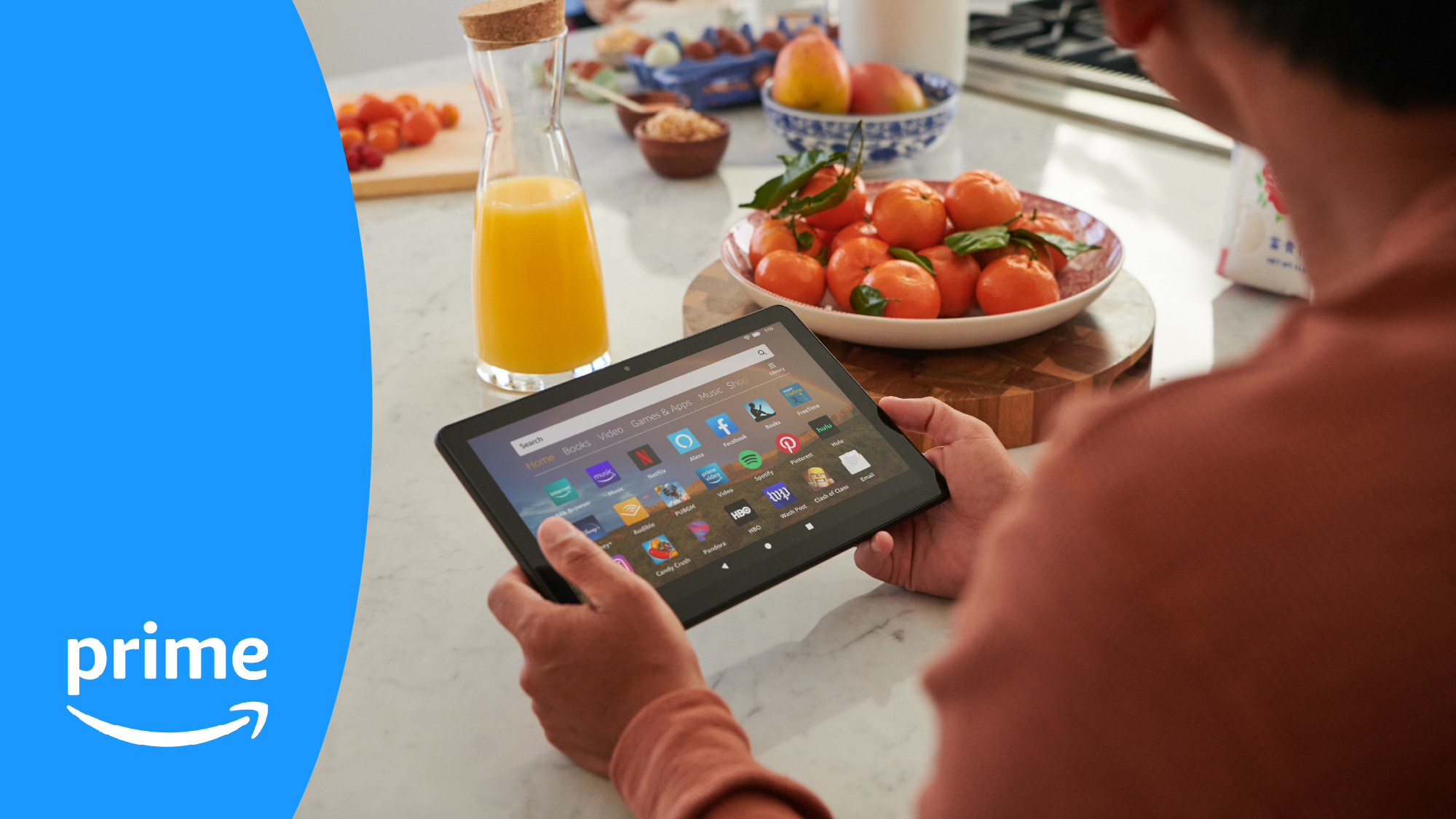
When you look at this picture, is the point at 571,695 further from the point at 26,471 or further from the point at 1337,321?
the point at 26,471

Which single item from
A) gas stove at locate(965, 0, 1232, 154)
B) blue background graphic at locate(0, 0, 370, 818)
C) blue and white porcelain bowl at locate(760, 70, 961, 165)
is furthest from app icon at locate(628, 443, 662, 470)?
gas stove at locate(965, 0, 1232, 154)

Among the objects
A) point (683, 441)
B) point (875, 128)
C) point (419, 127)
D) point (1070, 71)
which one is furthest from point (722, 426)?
point (1070, 71)

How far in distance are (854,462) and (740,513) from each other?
103 millimetres

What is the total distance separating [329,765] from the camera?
69cm

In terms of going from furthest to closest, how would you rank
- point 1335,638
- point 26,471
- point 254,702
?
1. point 26,471
2. point 254,702
3. point 1335,638

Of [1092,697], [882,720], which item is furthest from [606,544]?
[1092,697]

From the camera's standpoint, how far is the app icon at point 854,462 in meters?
0.78

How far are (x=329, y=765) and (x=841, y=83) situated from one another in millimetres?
1164

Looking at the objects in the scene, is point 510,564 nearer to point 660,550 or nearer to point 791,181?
point 660,550

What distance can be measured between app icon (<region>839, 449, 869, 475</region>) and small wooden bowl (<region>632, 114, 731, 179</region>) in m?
0.88

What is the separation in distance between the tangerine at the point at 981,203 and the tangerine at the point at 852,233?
88 millimetres

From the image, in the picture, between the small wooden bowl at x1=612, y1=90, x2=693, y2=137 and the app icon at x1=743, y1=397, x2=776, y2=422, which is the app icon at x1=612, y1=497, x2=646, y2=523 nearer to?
the app icon at x1=743, y1=397, x2=776, y2=422

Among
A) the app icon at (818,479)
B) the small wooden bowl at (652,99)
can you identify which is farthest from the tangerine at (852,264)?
the small wooden bowl at (652,99)

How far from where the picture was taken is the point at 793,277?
106 centimetres
